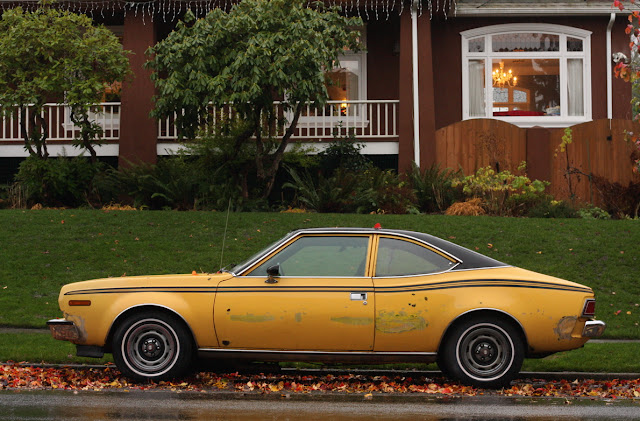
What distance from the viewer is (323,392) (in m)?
7.46

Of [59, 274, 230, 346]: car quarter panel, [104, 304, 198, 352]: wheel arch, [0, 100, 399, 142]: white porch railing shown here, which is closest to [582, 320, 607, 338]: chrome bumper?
[59, 274, 230, 346]: car quarter panel

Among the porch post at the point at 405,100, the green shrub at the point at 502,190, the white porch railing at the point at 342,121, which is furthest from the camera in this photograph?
the white porch railing at the point at 342,121

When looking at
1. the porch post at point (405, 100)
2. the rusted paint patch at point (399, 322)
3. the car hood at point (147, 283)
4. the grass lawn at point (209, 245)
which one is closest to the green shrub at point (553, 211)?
the grass lawn at point (209, 245)

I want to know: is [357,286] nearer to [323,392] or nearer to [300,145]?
[323,392]

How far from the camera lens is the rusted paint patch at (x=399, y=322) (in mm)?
7566

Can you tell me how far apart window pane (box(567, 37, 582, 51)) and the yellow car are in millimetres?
15479

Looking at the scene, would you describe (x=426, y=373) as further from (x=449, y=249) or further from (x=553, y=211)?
(x=553, y=211)

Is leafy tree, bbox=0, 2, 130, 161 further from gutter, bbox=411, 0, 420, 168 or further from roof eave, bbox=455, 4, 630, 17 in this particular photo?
roof eave, bbox=455, 4, 630, 17

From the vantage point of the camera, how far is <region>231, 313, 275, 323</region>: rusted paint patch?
7.64m

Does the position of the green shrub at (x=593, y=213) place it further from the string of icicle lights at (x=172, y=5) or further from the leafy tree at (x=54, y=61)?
the leafy tree at (x=54, y=61)

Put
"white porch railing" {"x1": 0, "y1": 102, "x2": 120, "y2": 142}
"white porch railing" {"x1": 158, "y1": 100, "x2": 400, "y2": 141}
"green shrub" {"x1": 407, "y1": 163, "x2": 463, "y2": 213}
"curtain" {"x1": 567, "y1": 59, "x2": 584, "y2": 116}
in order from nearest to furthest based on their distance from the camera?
"green shrub" {"x1": 407, "y1": 163, "x2": 463, "y2": 213} < "white porch railing" {"x1": 158, "y1": 100, "x2": 400, "y2": 141} < "white porch railing" {"x1": 0, "y1": 102, "x2": 120, "y2": 142} < "curtain" {"x1": 567, "y1": 59, "x2": 584, "y2": 116}

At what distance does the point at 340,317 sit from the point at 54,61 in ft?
Answer: 40.1

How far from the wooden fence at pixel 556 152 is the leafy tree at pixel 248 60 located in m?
3.80

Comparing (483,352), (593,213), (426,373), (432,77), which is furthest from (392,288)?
(432,77)
